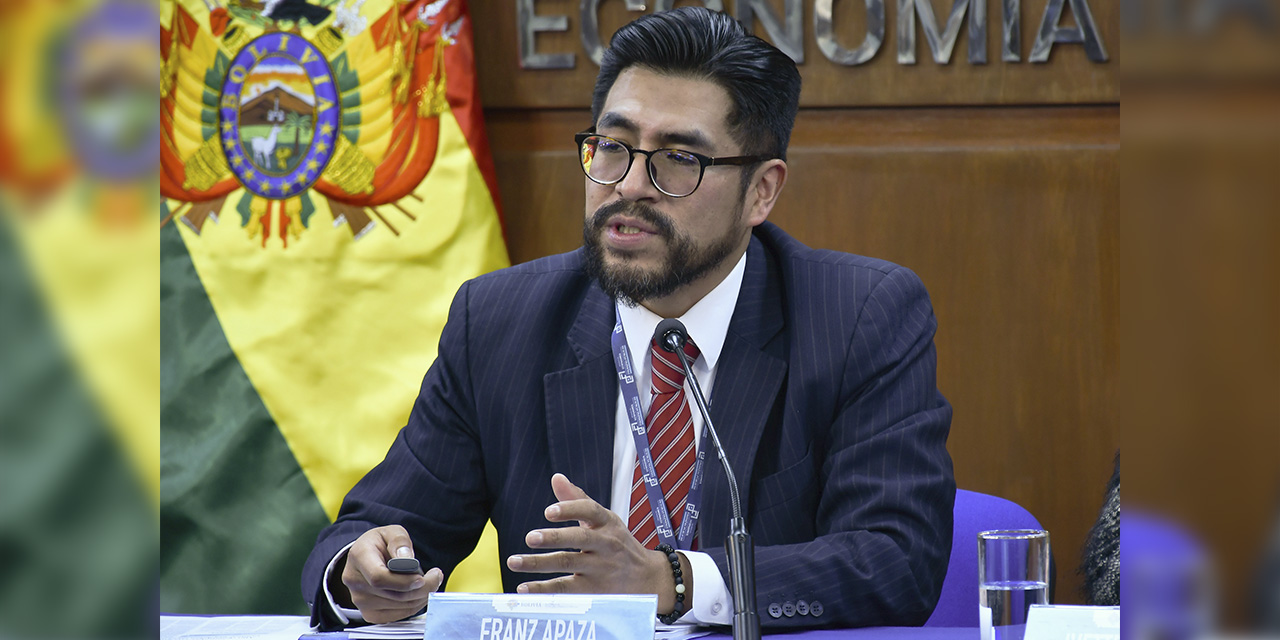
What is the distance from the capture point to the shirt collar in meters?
1.88

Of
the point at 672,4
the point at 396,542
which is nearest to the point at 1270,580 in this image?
the point at 396,542

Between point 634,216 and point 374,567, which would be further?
point 634,216

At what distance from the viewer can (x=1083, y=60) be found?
2537mm

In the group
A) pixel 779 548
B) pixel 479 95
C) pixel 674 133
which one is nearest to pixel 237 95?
pixel 479 95

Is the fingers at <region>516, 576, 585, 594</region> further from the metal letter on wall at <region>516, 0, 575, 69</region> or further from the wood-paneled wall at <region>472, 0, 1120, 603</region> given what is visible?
the metal letter on wall at <region>516, 0, 575, 69</region>

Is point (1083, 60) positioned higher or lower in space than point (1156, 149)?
higher

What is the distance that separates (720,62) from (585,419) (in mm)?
635

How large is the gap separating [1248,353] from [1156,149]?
0.03 m

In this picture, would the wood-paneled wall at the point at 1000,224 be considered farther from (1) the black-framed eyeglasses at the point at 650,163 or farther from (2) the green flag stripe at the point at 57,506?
(2) the green flag stripe at the point at 57,506

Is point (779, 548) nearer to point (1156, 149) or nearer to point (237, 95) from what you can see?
point (1156, 149)

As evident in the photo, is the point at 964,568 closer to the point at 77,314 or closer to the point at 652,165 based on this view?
the point at 652,165

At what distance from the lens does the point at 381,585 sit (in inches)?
54.5

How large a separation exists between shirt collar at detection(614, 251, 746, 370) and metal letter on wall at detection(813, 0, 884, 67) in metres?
0.89

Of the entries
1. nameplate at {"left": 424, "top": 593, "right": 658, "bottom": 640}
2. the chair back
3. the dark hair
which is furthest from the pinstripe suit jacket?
nameplate at {"left": 424, "top": 593, "right": 658, "bottom": 640}
